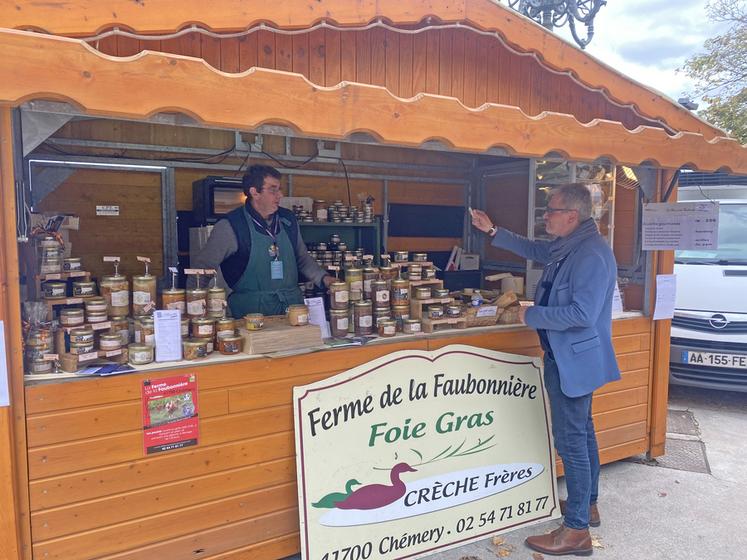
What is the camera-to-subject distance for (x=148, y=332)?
2.45m

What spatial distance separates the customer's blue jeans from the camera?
9.84 ft

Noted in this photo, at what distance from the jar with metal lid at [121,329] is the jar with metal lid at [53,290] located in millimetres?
241

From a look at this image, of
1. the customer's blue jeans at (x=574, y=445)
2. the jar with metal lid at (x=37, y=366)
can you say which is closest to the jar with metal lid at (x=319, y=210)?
the customer's blue jeans at (x=574, y=445)

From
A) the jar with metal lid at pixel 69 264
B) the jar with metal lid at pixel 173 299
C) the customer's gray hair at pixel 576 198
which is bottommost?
the jar with metal lid at pixel 173 299

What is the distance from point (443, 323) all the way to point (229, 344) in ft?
4.20

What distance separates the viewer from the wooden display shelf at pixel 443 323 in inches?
126

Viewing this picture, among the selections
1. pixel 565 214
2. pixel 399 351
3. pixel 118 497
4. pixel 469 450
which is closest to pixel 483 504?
pixel 469 450

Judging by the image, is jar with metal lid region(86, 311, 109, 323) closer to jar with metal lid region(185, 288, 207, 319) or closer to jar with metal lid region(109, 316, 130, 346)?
jar with metal lid region(109, 316, 130, 346)

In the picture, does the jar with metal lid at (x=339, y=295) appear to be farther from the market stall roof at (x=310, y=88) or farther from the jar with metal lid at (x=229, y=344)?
the market stall roof at (x=310, y=88)

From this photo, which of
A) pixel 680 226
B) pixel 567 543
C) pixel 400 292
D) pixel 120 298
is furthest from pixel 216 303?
pixel 680 226

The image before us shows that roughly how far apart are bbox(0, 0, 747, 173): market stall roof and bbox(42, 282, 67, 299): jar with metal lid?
3.08 feet

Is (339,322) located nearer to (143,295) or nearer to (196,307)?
(196,307)

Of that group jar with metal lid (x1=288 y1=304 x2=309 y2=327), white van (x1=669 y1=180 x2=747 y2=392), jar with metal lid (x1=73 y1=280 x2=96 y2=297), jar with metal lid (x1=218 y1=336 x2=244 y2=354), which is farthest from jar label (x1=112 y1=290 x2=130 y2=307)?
white van (x1=669 y1=180 x2=747 y2=392)

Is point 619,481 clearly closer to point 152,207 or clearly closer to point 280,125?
point 280,125
